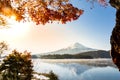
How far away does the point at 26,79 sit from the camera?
38500mm

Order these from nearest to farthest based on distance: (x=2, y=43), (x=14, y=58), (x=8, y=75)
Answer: (x=8, y=75) < (x=14, y=58) < (x=2, y=43)

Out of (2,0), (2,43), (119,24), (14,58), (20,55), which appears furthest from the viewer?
(2,43)

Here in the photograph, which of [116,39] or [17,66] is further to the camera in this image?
[17,66]

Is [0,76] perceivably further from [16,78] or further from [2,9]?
[2,9]

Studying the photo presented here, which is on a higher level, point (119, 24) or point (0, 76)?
point (119, 24)

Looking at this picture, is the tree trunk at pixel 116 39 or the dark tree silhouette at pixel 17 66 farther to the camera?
the dark tree silhouette at pixel 17 66

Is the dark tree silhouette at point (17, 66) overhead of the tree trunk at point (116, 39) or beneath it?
beneath

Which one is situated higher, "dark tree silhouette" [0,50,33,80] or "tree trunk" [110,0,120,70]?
"tree trunk" [110,0,120,70]

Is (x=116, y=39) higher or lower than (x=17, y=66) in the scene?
higher

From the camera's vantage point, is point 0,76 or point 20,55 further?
point 20,55

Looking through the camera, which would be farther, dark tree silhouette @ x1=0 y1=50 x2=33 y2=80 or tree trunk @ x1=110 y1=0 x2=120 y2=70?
dark tree silhouette @ x1=0 y1=50 x2=33 y2=80

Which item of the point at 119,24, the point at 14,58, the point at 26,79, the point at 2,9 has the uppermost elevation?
the point at 2,9

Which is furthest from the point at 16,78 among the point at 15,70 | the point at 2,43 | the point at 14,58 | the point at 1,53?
the point at 2,43

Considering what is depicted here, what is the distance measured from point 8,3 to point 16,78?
61.2ft
